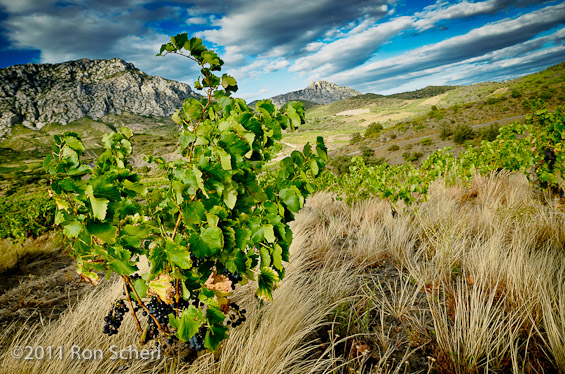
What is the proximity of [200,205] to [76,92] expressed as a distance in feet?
733

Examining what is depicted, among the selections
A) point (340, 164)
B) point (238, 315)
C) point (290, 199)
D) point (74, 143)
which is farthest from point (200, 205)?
point (340, 164)

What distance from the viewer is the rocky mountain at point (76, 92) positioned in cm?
15175

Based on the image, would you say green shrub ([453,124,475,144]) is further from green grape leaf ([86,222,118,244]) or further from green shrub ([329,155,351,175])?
green grape leaf ([86,222,118,244])

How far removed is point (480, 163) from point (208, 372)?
319 inches

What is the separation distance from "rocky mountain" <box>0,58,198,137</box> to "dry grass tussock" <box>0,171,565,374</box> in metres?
183

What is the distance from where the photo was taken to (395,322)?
231 cm

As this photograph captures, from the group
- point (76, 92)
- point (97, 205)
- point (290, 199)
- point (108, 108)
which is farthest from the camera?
point (108, 108)

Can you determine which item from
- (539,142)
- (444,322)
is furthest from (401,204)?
(444,322)

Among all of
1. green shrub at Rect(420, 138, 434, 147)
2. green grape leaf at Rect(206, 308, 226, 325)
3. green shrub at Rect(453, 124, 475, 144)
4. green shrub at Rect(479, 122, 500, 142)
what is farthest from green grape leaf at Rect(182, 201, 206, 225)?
green shrub at Rect(420, 138, 434, 147)

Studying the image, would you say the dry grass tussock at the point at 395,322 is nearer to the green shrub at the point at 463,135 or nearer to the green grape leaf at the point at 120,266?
the green grape leaf at the point at 120,266

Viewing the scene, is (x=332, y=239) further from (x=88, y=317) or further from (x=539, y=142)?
(x=539, y=142)

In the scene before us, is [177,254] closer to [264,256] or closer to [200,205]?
[200,205]

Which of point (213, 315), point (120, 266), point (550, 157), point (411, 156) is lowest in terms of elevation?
point (411, 156)

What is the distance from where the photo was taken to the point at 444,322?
6.31ft
